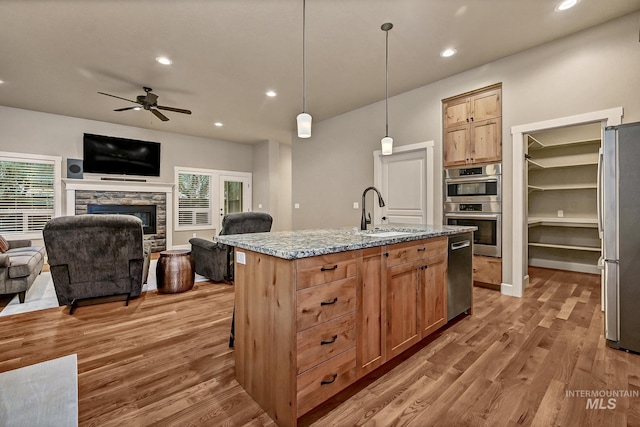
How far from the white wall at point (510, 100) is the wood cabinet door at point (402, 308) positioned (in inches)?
89.0

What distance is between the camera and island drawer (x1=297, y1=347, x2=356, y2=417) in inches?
55.5

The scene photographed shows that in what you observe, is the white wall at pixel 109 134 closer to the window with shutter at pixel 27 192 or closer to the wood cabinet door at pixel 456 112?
the window with shutter at pixel 27 192

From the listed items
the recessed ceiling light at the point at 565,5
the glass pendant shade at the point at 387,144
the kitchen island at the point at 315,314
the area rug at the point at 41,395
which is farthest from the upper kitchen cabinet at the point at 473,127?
the area rug at the point at 41,395

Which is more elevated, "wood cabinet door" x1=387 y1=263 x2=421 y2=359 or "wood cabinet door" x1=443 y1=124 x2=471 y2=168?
"wood cabinet door" x1=443 y1=124 x2=471 y2=168

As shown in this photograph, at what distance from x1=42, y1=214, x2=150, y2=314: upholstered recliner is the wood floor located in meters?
0.24

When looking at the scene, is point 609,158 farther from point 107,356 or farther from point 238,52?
point 107,356

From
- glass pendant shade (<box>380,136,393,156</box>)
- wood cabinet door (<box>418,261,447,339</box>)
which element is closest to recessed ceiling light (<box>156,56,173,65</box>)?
glass pendant shade (<box>380,136,393,156</box>)

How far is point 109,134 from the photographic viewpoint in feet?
21.6

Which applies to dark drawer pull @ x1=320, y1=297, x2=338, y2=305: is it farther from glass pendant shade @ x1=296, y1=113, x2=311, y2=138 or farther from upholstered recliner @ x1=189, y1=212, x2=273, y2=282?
upholstered recliner @ x1=189, y1=212, x2=273, y2=282

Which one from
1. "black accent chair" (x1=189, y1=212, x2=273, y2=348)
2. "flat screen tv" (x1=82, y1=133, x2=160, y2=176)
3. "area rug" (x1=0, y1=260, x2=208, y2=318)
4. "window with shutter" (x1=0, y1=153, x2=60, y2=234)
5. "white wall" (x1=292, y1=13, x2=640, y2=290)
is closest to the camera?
"white wall" (x1=292, y1=13, x2=640, y2=290)

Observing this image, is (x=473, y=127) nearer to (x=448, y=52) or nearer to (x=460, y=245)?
(x=448, y=52)

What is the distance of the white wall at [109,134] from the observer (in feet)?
18.2

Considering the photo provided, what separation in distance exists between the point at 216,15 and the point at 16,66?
317cm

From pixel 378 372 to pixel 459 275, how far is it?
1256mm
